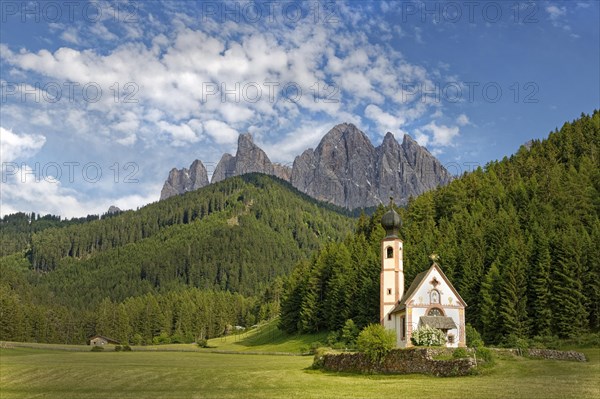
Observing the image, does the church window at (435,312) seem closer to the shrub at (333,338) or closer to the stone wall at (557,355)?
the stone wall at (557,355)

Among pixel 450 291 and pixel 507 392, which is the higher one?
pixel 450 291

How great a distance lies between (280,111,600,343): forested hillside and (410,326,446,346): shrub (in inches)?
450

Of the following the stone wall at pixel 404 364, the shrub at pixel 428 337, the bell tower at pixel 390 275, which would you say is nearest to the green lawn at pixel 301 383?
the stone wall at pixel 404 364

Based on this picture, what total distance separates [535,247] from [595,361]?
25.4m

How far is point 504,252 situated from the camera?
68750 mm

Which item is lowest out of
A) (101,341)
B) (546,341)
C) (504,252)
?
(101,341)

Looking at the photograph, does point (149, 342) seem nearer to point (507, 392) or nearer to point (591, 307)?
point (591, 307)

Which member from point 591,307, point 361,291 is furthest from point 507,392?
point 361,291

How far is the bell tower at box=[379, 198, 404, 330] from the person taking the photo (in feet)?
212

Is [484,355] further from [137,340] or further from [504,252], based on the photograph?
[137,340]

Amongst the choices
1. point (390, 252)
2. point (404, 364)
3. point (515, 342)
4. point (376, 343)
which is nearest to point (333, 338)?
point (390, 252)

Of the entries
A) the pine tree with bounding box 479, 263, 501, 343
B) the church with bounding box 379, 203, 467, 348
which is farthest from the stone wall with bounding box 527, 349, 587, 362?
the pine tree with bounding box 479, 263, 501, 343

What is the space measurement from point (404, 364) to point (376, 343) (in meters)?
2.45

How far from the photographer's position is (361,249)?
9412 cm
